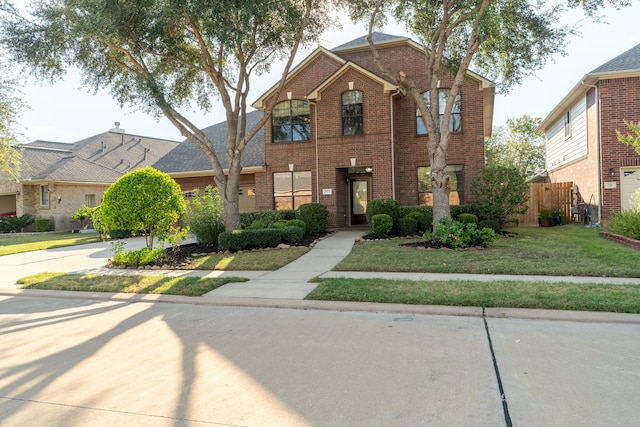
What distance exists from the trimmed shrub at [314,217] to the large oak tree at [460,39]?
4927mm

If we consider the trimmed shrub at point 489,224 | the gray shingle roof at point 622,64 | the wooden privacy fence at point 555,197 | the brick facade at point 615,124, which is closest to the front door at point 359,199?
the trimmed shrub at point 489,224

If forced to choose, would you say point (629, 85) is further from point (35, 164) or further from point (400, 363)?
point (35, 164)

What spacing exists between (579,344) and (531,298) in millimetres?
1675

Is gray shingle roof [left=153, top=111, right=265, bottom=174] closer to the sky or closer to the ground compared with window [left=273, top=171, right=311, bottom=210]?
closer to the sky

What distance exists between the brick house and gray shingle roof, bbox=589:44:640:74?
158 inches

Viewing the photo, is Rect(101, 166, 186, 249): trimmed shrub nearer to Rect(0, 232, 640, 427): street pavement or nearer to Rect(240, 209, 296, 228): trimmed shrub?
Rect(0, 232, 640, 427): street pavement

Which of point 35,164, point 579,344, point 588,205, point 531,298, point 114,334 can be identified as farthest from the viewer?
point 35,164

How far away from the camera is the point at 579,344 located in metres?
4.42

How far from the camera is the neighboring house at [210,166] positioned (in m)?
21.1

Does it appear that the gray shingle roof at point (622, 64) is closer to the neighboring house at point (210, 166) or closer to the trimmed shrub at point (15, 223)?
the neighboring house at point (210, 166)

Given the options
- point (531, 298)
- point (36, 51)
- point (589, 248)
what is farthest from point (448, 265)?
point (36, 51)

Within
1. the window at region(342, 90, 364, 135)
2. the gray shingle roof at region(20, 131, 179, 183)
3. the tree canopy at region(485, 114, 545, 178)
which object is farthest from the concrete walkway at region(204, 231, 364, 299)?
the tree canopy at region(485, 114, 545, 178)

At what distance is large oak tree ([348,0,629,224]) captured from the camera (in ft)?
40.5

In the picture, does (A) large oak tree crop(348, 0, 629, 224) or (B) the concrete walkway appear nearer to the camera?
(B) the concrete walkway
